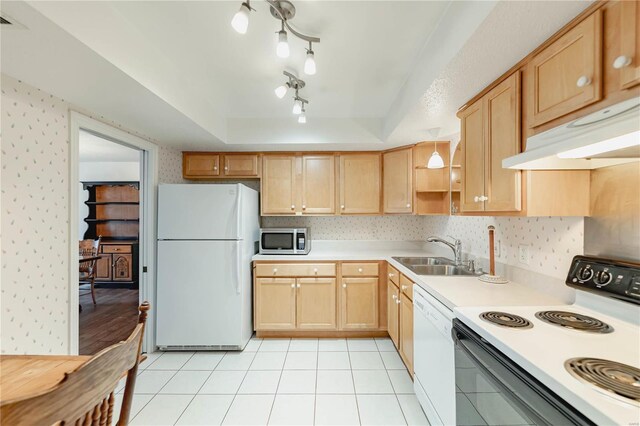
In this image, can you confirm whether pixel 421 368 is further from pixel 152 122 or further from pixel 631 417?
pixel 152 122

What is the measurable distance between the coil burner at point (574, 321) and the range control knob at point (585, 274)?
17cm

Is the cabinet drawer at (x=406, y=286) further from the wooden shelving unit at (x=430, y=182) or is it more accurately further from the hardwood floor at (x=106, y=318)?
the hardwood floor at (x=106, y=318)

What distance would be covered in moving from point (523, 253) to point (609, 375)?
3.70 feet

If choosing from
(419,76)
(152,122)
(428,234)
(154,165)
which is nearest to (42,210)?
(152,122)

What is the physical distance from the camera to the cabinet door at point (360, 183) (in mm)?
3152

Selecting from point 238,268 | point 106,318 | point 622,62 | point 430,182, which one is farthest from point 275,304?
point 622,62

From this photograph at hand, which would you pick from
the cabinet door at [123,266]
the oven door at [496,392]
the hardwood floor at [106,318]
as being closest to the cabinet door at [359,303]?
the oven door at [496,392]

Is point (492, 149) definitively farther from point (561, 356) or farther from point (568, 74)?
point (561, 356)

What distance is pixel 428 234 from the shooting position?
131 inches

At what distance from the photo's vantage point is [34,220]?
1538 millimetres

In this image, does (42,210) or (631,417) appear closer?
(631,417)

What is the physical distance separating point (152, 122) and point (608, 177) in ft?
9.65

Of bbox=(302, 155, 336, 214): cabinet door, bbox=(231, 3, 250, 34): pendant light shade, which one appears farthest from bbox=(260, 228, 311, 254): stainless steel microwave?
bbox=(231, 3, 250, 34): pendant light shade

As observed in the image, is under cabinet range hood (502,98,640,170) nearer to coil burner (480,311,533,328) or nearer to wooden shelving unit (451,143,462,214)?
coil burner (480,311,533,328)
